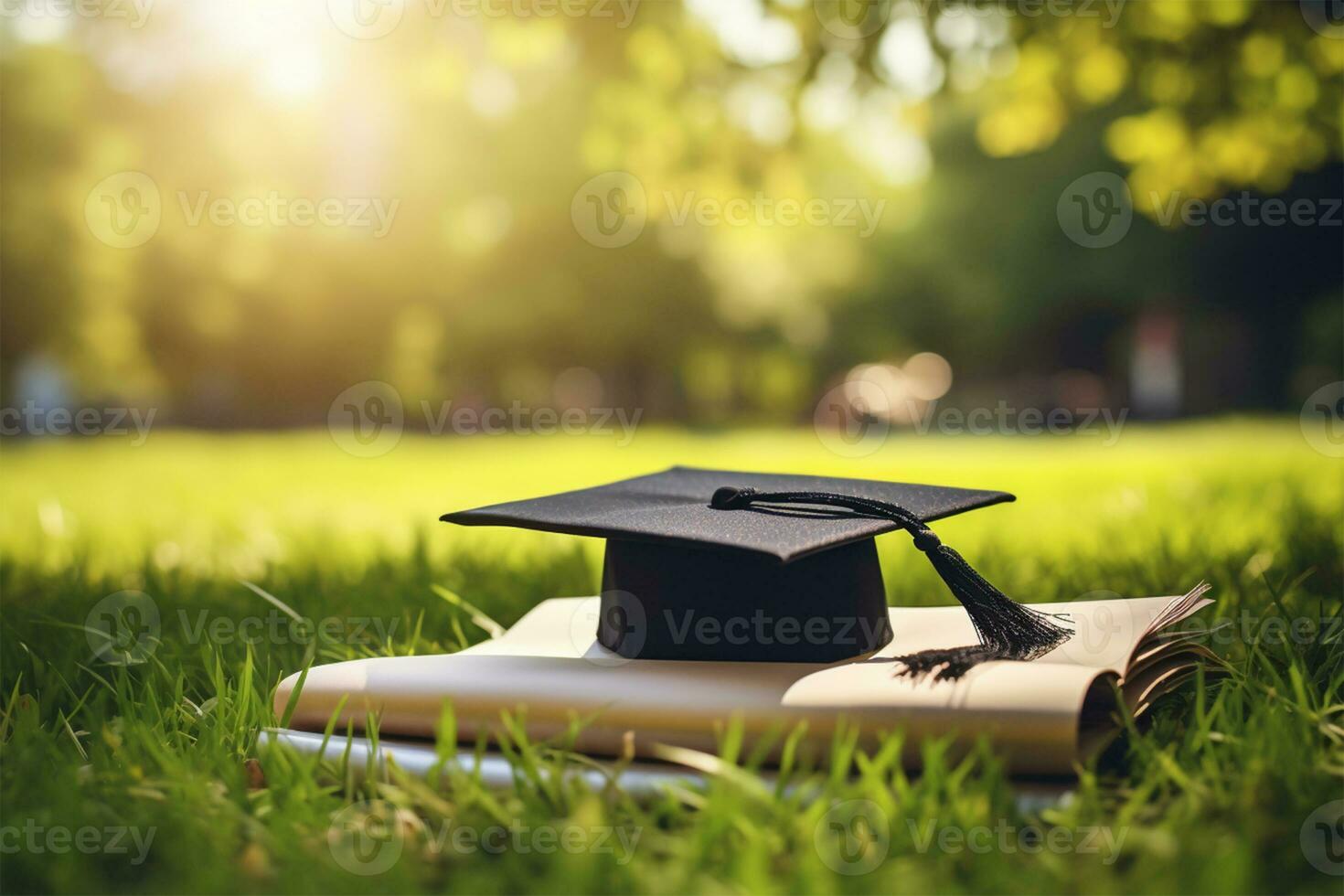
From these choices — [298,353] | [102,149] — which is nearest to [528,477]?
[102,149]

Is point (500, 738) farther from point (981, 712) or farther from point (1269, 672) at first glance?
point (1269, 672)

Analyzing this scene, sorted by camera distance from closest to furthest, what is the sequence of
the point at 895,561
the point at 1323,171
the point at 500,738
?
the point at 500,738, the point at 895,561, the point at 1323,171

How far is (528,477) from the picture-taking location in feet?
24.6

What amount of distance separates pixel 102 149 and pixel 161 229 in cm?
299
